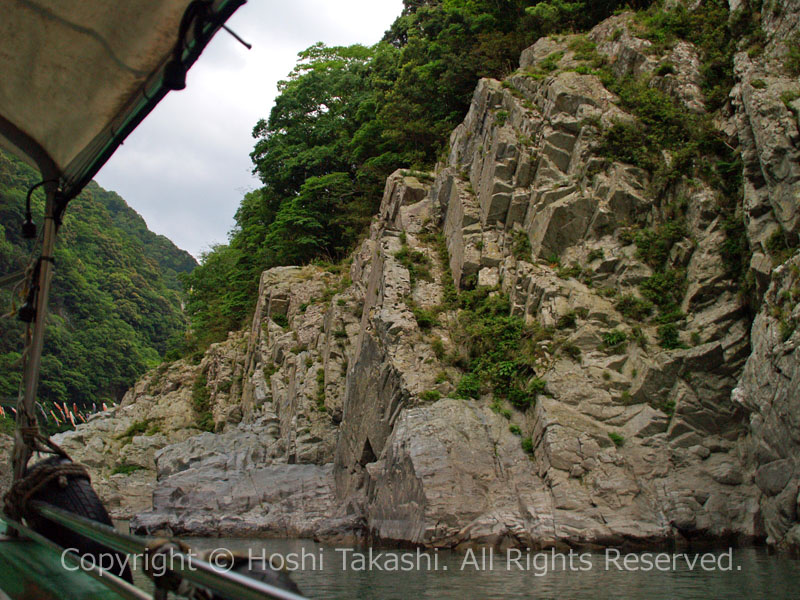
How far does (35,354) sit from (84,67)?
1578mm

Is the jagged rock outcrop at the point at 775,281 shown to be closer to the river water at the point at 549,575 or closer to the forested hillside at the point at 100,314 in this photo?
the river water at the point at 549,575

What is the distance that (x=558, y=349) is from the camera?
15.1 meters

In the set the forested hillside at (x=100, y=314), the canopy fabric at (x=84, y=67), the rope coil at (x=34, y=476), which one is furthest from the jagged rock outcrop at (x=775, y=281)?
the forested hillside at (x=100, y=314)

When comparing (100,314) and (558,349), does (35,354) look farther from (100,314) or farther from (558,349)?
(100,314)

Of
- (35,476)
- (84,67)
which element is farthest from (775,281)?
(35,476)

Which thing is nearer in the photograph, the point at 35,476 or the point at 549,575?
the point at 35,476

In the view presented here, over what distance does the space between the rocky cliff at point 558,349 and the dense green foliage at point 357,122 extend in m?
3.32

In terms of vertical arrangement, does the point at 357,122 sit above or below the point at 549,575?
above

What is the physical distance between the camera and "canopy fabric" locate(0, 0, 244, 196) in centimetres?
231

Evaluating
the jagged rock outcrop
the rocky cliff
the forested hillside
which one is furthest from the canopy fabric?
the forested hillside

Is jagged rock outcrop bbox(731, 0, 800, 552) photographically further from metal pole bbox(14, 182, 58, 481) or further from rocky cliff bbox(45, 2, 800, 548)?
metal pole bbox(14, 182, 58, 481)

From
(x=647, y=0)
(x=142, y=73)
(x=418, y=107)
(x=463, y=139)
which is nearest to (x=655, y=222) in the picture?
(x=463, y=139)

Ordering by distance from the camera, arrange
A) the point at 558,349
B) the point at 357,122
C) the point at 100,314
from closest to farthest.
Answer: the point at 558,349 → the point at 357,122 → the point at 100,314

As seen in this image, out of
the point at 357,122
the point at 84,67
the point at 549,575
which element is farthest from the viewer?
the point at 357,122
